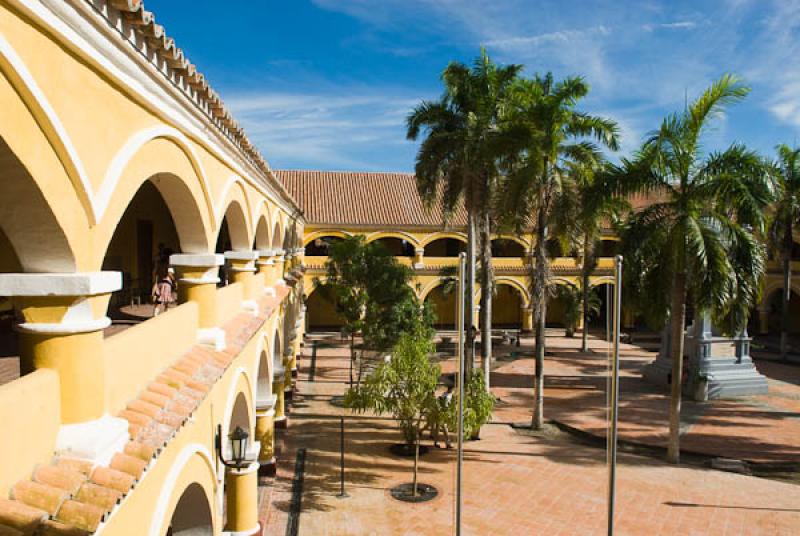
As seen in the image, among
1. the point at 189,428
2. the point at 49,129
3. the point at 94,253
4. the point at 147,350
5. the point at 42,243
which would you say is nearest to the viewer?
the point at 49,129

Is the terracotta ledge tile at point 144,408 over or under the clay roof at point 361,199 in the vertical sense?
under

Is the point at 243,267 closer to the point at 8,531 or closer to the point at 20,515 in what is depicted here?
the point at 20,515

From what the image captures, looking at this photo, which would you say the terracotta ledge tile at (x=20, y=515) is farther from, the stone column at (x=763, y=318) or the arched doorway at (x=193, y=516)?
the stone column at (x=763, y=318)

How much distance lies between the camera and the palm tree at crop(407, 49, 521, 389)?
15.3 metres

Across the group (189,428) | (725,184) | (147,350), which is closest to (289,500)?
(189,428)

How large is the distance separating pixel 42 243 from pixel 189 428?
2.61 m

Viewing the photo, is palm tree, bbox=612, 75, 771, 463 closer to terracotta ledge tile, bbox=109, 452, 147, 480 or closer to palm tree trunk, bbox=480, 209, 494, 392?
palm tree trunk, bbox=480, 209, 494, 392

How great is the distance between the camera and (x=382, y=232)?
2973 centimetres

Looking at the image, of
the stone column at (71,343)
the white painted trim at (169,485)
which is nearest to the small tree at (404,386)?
the white painted trim at (169,485)

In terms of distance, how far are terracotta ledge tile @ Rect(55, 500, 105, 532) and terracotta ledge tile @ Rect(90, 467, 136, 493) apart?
23cm

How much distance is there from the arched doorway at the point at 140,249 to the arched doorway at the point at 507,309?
79.6 feet

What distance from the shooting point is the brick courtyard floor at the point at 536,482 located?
396 inches

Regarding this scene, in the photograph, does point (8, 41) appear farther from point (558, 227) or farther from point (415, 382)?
point (558, 227)

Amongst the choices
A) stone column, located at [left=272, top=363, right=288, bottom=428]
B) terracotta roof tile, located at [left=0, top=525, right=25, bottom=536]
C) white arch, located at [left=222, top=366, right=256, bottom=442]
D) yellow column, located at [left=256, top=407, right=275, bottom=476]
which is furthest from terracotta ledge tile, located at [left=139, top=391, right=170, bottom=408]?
stone column, located at [left=272, top=363, right=288, bottom=428]
